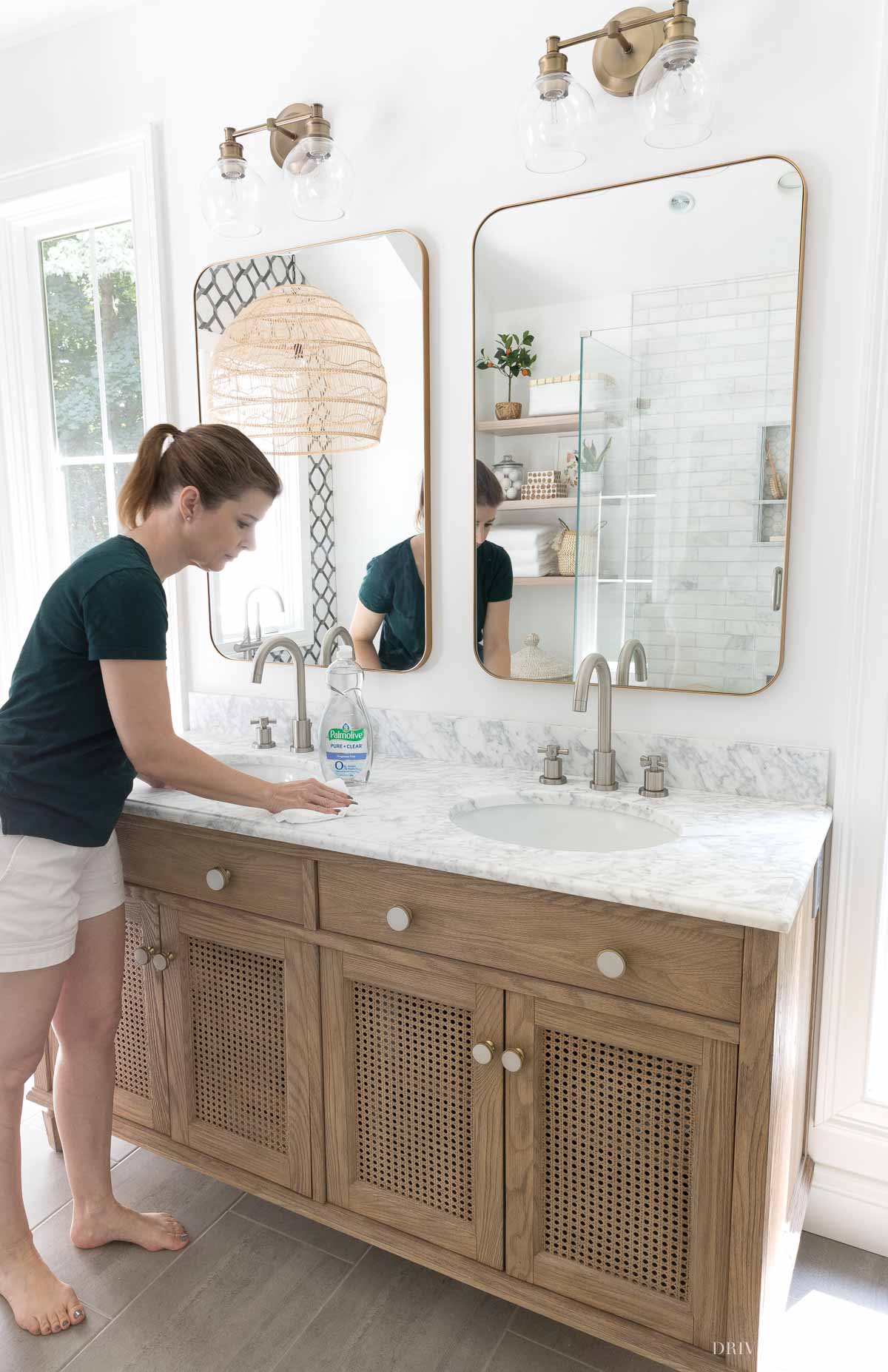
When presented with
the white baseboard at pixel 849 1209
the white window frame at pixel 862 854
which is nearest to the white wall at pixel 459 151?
the white window frame at pixel 862 854

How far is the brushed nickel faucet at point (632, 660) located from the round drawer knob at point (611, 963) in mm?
666

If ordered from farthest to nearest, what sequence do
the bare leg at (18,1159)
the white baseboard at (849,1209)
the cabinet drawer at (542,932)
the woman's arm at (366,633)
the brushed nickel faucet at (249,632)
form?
the brushed nickel faucet at (249,632) → the woman's arm at (366,633) → the white baseboard at (849,1209) → the bare leg at (18,1159) → the cabinet drawer at (542,932)

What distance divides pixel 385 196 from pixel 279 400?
503mm

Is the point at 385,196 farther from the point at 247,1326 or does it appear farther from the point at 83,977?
the point at 247,1326

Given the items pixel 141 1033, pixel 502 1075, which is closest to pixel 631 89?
pixel 502 1075

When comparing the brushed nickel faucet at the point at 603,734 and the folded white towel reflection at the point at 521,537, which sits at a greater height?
the folded white towel reflection at the point at 521,537

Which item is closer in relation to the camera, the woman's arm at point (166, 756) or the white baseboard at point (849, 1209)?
the woman's arm at point (166, 756)

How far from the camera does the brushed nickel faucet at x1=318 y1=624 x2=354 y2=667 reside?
2102 millimetres

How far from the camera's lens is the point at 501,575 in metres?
1.94

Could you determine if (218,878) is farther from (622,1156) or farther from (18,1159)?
(622,1156)

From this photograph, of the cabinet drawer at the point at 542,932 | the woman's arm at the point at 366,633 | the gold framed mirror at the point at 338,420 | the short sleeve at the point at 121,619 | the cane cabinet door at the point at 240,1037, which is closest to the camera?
the cabinet drawer at the point at 542,932

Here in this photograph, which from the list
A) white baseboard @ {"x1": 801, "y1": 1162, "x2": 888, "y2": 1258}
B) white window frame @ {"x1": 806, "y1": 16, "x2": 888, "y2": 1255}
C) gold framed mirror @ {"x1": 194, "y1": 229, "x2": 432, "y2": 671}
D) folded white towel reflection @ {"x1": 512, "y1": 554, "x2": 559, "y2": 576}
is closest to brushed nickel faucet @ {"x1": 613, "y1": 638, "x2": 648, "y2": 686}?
folded white towel reflection @ {"x1": 512, "y1": 554, "x2": 559, "y2": 576}

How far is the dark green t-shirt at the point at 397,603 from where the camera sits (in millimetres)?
2053

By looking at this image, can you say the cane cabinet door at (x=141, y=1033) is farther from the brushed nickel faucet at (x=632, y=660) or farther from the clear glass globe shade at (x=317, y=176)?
the clear glass globe shade at (x=317, y=176)
